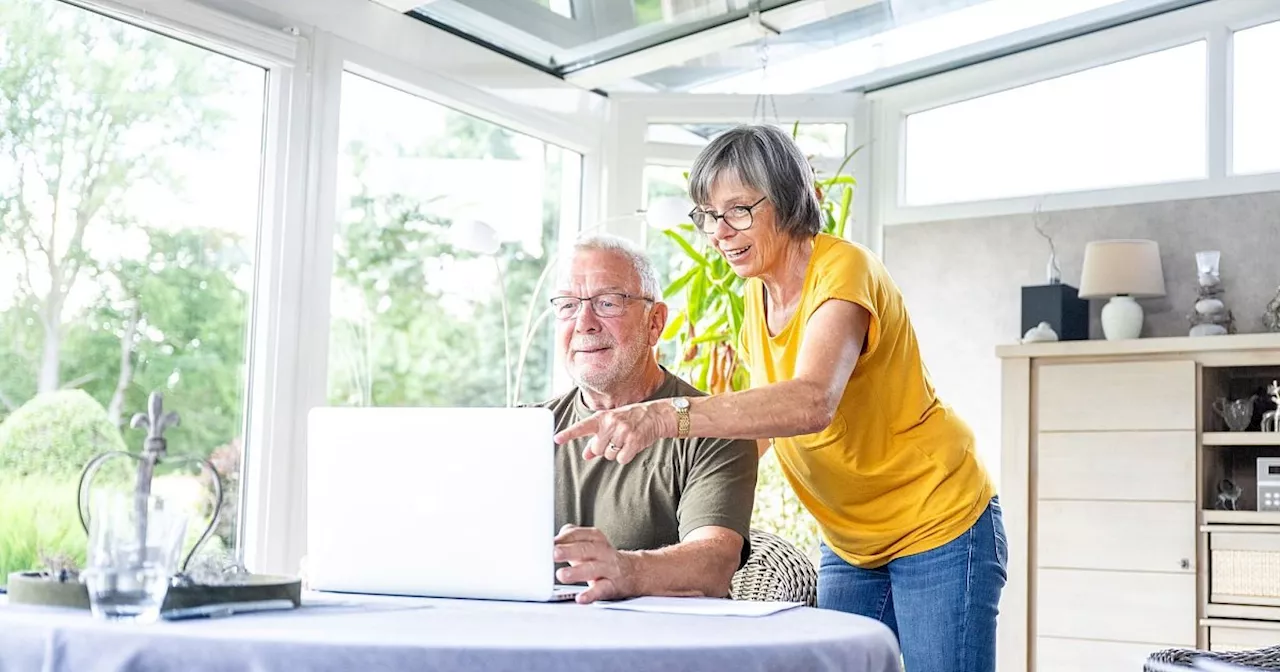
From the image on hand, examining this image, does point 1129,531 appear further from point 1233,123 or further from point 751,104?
point 751,104

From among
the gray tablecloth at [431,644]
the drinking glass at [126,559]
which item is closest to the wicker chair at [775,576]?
the gray tablecloth at [431,644]

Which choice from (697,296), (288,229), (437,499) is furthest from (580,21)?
(437,499)

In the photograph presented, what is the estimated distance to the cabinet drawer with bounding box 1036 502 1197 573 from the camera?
13.2ft

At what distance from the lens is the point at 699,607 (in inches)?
58.0

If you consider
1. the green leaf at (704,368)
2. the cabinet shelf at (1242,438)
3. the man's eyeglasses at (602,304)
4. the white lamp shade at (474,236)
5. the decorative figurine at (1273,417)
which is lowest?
the cabinet shelf at (1242,438)

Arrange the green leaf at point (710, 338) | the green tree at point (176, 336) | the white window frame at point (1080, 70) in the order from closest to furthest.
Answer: the green tree at point (176, 336)
the green leaf at point (710, 338)
the white window frame at point (1080, 70)

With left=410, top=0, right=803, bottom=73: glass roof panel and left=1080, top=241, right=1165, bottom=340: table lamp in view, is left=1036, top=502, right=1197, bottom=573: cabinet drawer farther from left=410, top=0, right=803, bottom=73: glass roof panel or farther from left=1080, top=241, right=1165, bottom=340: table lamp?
left=410, top=0, right=803, bottom=73: glass roof panel

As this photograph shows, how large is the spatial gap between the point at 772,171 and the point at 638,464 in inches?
20.6

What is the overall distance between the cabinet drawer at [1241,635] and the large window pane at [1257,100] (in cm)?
161

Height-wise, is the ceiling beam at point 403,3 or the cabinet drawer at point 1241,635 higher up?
the ceiling beam at point 403,3

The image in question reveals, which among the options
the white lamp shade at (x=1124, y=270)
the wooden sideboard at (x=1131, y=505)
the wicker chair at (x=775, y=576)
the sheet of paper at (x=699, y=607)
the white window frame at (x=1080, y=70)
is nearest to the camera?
the sheet of paper at (x=699, y=607)

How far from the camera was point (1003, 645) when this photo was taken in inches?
170

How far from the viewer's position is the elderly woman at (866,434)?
1929mm

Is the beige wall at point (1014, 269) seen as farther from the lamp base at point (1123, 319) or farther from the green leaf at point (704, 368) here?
the green leaf at point (704, 368)
